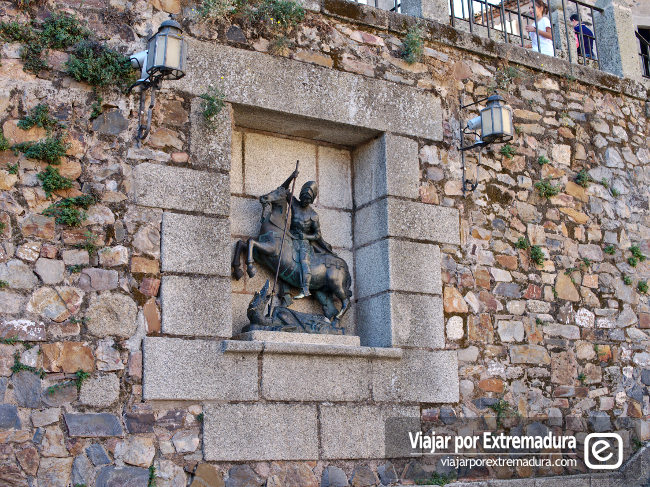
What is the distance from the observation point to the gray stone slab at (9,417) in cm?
397

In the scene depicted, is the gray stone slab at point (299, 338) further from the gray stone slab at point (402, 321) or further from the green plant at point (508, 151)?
the green plant at point (508, 151)

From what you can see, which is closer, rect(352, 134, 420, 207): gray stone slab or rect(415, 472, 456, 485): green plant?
rect(415, 472, 456, 485): green plant

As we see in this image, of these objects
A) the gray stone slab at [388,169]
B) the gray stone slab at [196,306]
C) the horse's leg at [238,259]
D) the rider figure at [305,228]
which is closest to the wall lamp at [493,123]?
the gray stone slab at [388,169]

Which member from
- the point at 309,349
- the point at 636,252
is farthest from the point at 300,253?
the point at 636,252

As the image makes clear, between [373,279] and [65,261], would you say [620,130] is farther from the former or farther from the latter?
[65,261]

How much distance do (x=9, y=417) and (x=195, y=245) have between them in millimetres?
1389

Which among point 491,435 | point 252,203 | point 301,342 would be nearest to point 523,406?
point 491,435

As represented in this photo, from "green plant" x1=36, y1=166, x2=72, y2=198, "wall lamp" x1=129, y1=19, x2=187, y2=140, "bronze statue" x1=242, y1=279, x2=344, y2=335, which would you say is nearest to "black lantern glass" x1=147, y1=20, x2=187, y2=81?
"wall lamp" x1=129, y1=19, x2=187, y2=140

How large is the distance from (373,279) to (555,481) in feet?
6.41

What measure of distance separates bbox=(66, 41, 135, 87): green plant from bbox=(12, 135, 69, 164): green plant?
43 centimetres

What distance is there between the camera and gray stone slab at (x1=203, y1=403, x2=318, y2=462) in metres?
4.43

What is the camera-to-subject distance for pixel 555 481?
5586mm

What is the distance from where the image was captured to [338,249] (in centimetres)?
569

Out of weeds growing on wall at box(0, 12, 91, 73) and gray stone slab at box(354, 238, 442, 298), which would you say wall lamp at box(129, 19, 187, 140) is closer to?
weeds growing on wall at box(0, 12, 91, 73)
